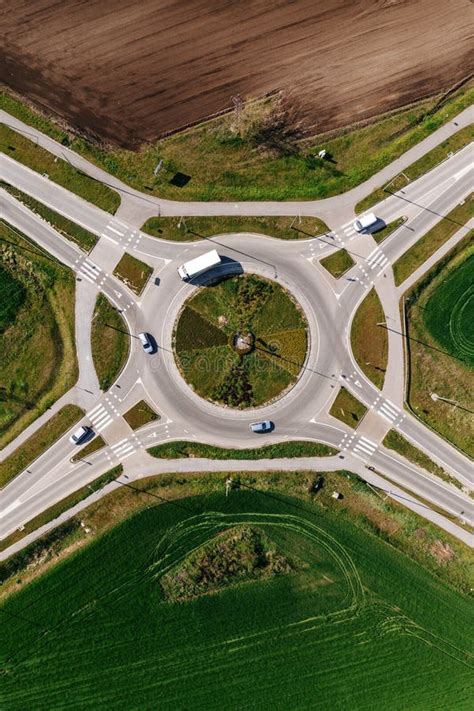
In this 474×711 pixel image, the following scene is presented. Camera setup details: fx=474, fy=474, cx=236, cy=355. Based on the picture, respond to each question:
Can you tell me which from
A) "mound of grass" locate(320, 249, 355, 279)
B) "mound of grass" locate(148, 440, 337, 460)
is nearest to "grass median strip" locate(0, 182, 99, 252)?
"mound of grass" locate(148, 440, 337, 460)

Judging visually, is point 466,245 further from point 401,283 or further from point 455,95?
point 455,95

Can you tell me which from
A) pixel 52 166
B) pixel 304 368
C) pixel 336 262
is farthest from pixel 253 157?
pixel 304 368

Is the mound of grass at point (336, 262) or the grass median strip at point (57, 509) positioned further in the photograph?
the mound of grass at point (336, 262)

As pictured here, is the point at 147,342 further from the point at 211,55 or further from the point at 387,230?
the point at 211,55

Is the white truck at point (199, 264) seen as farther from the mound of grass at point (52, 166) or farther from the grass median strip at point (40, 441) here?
the grass median strip at point (40, 441)

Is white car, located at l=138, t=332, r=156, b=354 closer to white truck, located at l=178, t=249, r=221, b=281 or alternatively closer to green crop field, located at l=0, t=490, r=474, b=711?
white truck, located at l=178, t=249, r=221, b=281

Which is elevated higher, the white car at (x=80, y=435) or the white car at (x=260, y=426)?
the white car at (x=260, y=426)

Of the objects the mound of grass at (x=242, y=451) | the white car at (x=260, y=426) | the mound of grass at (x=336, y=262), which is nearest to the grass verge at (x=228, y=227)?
the mound of grass at (x=336, y=262)
